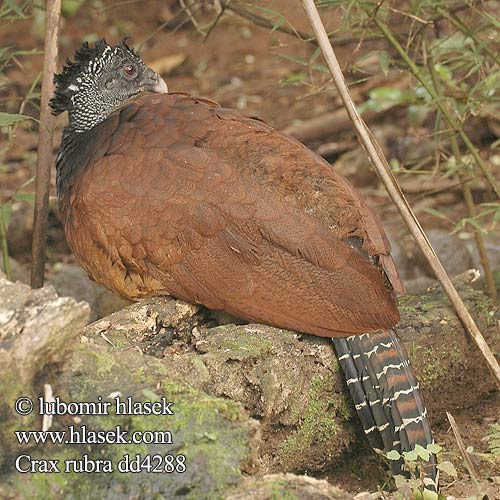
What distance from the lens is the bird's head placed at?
15.5ft

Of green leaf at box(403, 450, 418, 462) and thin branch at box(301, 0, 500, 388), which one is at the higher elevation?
thin branch at box(301, 0, 500, 388)

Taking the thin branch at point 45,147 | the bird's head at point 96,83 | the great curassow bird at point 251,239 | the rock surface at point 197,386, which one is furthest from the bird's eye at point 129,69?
the rock surface at point 197,386

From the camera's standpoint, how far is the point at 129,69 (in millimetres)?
4922

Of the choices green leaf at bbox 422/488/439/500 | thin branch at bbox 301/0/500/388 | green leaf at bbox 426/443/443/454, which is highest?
thin branch at bbox 301/0/500/388

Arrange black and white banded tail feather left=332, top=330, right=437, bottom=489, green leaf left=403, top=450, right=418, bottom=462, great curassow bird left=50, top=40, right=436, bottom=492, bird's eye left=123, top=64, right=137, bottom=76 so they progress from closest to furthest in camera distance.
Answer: green leaf left=403, top=450, right=418, bottom=462 < black and white banded tail feather left=332, top=330, right=437, bottom=489 < great curassow bird left=50, top=40, right=436, bottom=492 < bird's eye left=123, top=64, right=137, bottom=76

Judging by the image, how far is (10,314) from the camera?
2494mm

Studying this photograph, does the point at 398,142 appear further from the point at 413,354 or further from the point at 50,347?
the point at 50,347

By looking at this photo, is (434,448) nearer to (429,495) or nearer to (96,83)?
(429,495)

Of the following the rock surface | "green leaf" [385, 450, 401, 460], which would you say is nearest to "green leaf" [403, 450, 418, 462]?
"green leaf" [385, 450, 401, 460]

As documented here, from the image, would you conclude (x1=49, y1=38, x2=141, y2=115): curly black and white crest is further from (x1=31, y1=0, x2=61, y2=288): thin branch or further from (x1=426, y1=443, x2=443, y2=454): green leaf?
(x1=426, y1=443, x2=443, y2=454): green leaf

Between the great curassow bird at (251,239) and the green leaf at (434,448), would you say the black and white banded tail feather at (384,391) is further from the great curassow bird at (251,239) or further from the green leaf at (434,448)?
the green leaf at (434,448)

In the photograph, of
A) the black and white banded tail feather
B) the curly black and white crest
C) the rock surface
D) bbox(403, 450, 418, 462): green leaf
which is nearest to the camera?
the rock surface

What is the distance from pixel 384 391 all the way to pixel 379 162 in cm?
97

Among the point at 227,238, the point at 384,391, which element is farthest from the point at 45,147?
the point at 384,391
